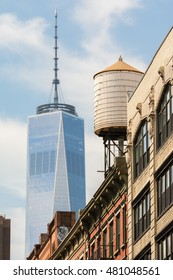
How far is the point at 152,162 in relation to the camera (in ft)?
167

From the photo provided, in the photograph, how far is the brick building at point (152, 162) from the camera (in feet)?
155

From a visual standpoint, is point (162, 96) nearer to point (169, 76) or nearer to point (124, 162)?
point (169, 76)

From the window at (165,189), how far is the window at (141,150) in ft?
12.8

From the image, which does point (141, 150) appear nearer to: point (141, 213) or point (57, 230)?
point (141, 213)

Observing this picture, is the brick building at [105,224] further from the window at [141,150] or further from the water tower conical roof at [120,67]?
the water tower conical roof at [120,67]

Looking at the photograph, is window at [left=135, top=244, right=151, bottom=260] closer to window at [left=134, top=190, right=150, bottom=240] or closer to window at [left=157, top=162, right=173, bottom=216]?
window at [left=134, top=190, right=150, bottom=240]

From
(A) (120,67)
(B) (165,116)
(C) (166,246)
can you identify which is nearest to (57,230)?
(A) (120,67)

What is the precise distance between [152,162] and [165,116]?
300 cm

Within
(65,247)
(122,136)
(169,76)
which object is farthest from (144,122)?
(65,247)

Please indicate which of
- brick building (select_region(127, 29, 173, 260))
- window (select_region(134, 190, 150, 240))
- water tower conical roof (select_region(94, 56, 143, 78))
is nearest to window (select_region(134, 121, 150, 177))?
brick building (select_region(127, 29, 173, 260))

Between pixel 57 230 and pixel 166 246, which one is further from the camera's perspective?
pixel 57 230

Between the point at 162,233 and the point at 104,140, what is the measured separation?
79.8ft

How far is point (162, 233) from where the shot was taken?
47.4 meters

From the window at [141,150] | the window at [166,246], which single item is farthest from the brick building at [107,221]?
the window at [166,246]
